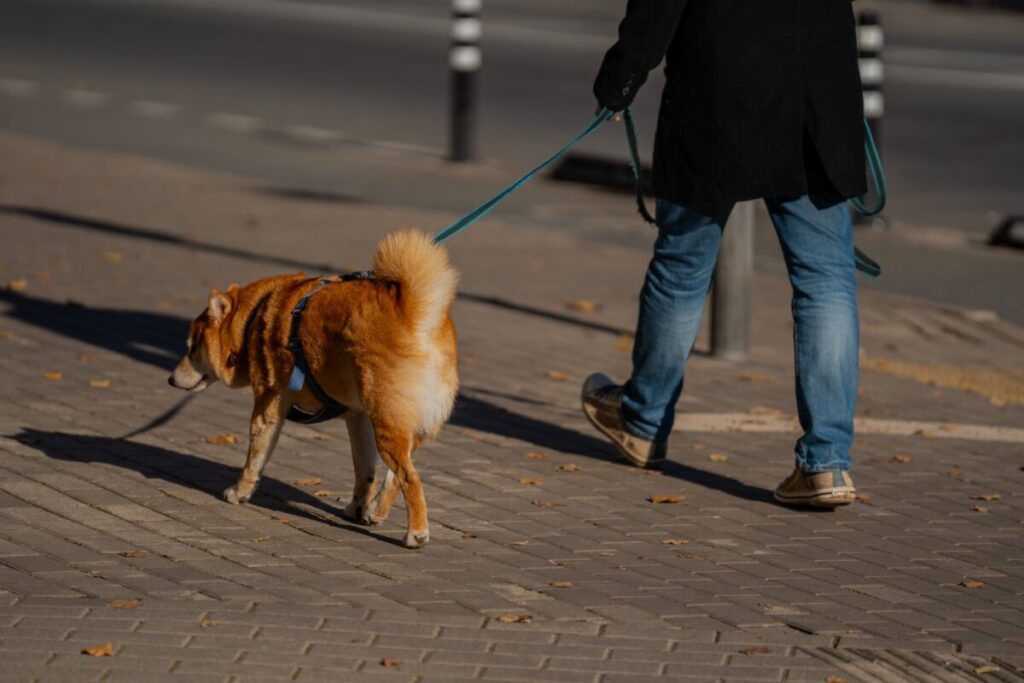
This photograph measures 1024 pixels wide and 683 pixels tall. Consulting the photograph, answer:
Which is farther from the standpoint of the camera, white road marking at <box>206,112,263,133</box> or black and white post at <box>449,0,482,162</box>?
white road marking at <box>206,112,263,133</box>

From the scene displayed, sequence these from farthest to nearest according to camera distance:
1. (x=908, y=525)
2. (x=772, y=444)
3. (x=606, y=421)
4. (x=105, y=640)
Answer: (x=772, y=444) < (x=606, y=421) < (x=908, y=525) < (x=105, y=640)

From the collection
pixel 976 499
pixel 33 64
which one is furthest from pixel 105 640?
pixel 33 64

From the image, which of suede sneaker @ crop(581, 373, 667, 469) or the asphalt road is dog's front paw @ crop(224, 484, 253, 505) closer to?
suede sneaker @ crop(581, 373, 667, 469)

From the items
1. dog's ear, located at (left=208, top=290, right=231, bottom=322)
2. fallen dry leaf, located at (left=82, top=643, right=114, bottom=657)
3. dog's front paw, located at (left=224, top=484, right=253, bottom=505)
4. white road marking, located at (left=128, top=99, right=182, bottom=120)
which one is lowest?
fallen dry leaf, located at (left=82, top=643, right=114, bottom=657)

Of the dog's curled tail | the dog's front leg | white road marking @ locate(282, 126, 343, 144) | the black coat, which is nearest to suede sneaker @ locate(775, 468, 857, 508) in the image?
the black coat

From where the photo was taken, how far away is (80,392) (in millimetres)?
7887

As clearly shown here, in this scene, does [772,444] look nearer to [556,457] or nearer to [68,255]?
[556,457]

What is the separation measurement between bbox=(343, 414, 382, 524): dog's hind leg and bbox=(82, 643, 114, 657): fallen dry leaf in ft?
4.71

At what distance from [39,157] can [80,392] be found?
7.22 metres

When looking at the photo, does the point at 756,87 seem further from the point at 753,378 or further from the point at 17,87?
the point at 17,87

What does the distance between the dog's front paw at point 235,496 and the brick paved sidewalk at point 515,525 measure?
0.20 ft

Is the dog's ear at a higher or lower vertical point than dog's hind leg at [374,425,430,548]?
higher

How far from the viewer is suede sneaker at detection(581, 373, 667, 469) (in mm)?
7062

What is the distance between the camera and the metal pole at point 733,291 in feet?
29.4
